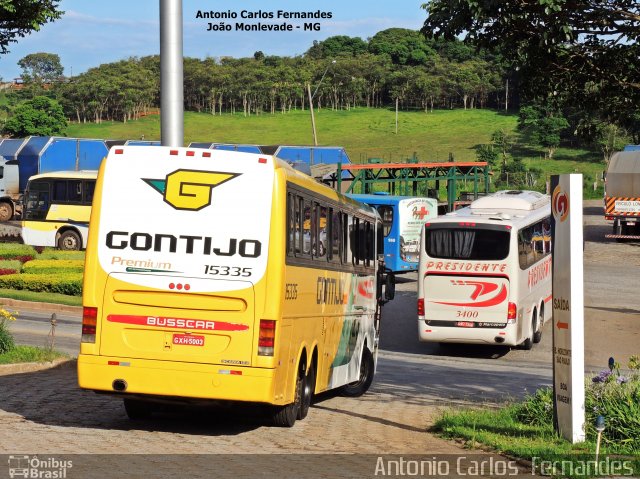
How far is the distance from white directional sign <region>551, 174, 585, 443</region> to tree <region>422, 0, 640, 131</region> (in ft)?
5.63

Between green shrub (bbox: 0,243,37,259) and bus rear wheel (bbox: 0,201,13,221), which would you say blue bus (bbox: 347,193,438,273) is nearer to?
green shrub (bbox: 0,243,37,259)

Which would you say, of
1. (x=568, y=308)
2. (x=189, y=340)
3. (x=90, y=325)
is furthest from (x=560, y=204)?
(x=90, y=325)

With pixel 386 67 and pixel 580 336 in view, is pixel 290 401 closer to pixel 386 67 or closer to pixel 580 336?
pixel 580 336

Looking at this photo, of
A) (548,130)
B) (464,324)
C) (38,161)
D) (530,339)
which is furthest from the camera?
(548,130)

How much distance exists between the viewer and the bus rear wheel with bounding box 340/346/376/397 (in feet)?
60.1

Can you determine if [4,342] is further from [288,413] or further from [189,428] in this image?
[288,413]

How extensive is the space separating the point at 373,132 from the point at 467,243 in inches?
4646

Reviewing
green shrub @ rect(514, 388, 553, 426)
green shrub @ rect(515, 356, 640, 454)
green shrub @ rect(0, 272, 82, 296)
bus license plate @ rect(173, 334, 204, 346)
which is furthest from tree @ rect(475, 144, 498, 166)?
bus license plate @ rect(173, 334, 204, 346)

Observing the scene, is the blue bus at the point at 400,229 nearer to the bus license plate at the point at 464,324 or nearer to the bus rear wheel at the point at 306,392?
the bus license plate at the point at 464,324

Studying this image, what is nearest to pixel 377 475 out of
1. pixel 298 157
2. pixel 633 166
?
pixel 633 166

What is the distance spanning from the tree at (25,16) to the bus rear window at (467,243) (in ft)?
34.8

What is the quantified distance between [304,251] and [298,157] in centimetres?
5293

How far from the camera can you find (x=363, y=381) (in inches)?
730

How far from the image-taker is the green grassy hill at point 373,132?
120 meters
